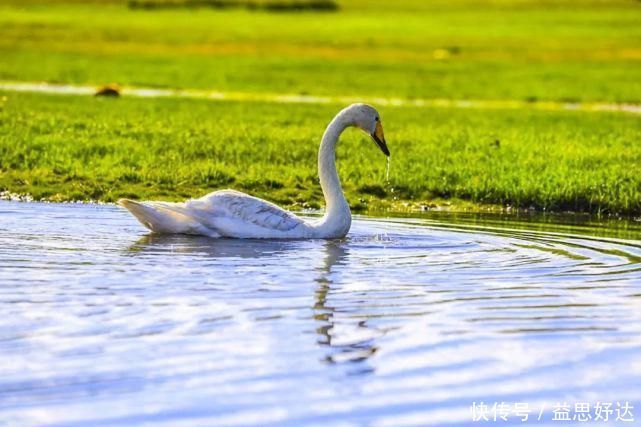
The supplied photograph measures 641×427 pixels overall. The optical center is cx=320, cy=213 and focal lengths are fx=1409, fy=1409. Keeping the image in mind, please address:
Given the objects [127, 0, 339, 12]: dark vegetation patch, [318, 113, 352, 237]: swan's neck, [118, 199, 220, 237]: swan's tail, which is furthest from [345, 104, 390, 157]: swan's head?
[127, 0, 339, 12]: dark vegetation patch

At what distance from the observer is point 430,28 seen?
75.6m

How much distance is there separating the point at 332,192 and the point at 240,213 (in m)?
1.05

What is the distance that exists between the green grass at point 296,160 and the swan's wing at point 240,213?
3.80 meters

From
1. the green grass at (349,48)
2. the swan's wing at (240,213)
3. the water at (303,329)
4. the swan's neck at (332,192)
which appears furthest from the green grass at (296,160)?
the green grass at (349,48)

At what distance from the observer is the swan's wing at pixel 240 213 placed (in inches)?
482

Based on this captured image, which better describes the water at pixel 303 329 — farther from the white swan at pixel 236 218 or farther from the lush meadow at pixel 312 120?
the lush meadow at pixel 312 120

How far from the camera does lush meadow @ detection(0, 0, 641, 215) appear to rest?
17.0 meters

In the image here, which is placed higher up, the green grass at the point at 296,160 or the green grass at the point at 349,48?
the green grass at the point at 349,48

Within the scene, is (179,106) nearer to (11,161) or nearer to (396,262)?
(11,161)

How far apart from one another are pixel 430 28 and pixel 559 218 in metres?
60.8

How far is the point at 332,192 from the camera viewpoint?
12.9 meters

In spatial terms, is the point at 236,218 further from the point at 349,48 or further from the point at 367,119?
the point at 349,48

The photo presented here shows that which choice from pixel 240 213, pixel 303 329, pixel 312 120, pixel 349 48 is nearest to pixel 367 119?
pixel 240 213

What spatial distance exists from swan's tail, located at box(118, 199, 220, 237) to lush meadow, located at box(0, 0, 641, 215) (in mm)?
3445
